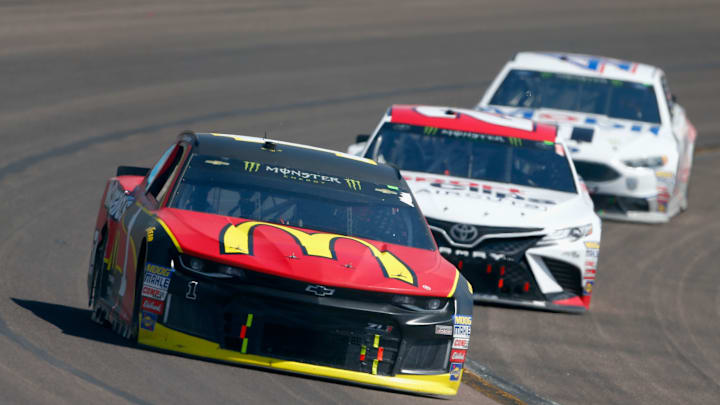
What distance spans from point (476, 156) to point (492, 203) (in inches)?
43.9

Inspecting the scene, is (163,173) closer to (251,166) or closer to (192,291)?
(251,166)

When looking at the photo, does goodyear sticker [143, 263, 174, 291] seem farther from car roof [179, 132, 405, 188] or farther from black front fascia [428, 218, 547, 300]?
black front fascia [428, 218, 547, 300]

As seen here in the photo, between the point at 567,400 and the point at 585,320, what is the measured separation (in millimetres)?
2597

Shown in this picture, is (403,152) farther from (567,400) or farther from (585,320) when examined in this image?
(567,400)

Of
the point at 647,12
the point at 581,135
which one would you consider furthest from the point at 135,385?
the point at 647,12

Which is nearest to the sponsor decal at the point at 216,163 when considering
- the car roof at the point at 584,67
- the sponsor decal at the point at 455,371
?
the sponsor decal at the point at 455,371

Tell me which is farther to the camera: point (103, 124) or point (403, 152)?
point (103, 124)

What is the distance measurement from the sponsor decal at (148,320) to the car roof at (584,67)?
9874 millimetres

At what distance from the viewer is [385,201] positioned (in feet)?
26.9

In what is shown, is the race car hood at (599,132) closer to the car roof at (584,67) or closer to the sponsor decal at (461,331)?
the car roof at (584,67)

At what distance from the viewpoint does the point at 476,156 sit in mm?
11734

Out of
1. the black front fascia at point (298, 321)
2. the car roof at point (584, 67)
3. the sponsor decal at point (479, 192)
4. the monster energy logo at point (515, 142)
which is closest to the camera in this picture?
the black front fascia at point (298, 321)

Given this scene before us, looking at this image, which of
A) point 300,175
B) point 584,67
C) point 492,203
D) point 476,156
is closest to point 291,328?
point 300,175

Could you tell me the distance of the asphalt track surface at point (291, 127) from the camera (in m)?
7.37
